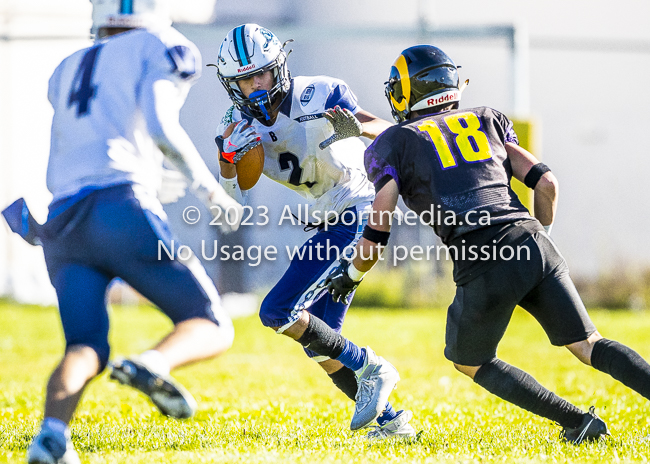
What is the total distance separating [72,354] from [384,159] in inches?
56.8

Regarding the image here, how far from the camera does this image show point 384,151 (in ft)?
10.4

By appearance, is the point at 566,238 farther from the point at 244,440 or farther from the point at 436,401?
the point at 244,440

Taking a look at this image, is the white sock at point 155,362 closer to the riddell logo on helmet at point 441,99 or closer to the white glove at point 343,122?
the white glove at point 343,122

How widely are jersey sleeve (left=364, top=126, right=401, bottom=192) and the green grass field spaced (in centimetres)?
115

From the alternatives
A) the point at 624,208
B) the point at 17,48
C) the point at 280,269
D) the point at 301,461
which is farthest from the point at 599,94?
the point at 301,461

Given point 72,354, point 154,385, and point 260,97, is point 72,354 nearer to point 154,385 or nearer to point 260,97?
point 154,385

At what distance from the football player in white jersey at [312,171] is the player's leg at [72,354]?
0.95 meters

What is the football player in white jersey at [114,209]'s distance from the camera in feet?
8.57

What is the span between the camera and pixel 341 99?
11.9 feet

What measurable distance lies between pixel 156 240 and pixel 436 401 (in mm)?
2824

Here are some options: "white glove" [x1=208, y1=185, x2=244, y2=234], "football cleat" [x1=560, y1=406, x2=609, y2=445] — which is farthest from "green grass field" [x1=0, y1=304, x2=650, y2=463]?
"white glove" [x1=208, y1=185, x2=244, y2=234]

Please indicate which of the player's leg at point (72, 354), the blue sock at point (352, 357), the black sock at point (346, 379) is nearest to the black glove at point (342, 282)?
the blue sock at point (352, 357)

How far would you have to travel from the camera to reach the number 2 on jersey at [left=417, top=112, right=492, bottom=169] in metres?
3.13

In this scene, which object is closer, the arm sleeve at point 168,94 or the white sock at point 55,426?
the white sock at point 55,426
